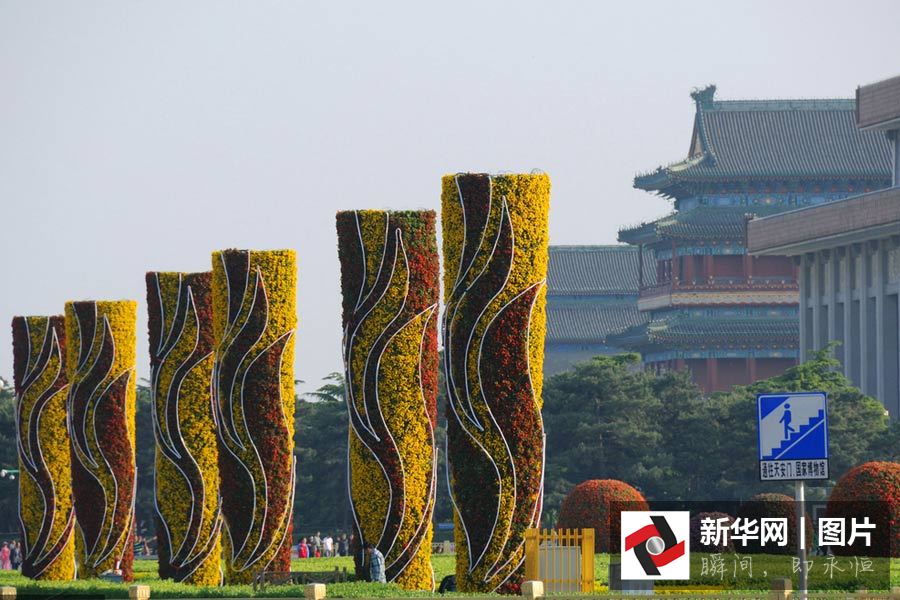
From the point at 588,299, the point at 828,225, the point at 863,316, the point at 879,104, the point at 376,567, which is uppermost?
the point at 879,104

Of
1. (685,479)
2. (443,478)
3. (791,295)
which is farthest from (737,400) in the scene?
(791,295)

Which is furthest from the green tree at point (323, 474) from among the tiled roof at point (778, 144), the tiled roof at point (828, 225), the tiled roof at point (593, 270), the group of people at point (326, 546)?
the tiled roof at point (593, 270)

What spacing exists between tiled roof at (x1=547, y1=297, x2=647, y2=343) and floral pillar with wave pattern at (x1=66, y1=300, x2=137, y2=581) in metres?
59.7

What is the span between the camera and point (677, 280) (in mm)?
85812

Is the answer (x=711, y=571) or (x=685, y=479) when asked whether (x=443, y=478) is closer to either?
(x=685, y=479)

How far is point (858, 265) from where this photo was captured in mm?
70938

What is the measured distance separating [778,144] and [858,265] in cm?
1622

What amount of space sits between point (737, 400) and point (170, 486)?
97.4 ft

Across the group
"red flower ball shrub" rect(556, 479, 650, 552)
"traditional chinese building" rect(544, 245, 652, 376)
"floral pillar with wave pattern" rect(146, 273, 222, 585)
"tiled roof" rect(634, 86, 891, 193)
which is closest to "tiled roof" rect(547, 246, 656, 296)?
"traditional chinese building" rect(544, 245, 652, 376)

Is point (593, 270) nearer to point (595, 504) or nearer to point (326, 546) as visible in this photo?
point (326, 546)

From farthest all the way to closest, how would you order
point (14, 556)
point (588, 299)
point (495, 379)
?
point (588, 299), point (14, 556), point (495, 379)

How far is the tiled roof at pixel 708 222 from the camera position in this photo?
84.8m

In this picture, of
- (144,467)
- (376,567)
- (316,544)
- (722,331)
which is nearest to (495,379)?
(376,567)

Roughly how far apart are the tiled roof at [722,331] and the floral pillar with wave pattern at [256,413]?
54.2m
